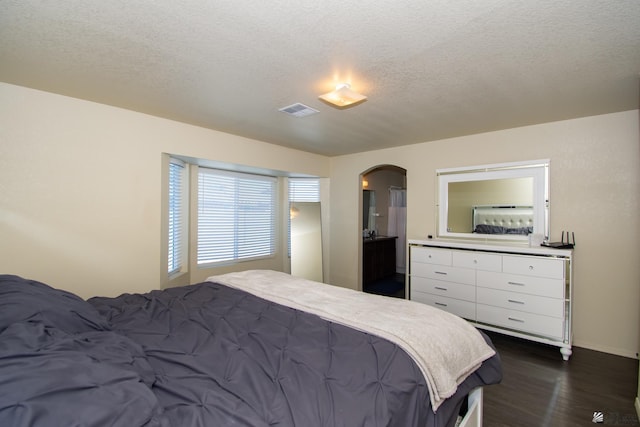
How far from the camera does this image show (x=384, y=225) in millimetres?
6773

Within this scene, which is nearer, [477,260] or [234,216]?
[477,260]

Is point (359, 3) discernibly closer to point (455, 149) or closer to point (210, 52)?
point (210, 52)

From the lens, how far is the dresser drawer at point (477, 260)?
10.6ft

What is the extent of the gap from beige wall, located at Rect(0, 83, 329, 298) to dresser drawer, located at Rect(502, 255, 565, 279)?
3.75 metres

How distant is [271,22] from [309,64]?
1.56 ft

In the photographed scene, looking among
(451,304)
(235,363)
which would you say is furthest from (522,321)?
(235,363)

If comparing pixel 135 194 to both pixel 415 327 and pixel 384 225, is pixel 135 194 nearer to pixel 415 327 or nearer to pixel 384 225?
pixel 415 327

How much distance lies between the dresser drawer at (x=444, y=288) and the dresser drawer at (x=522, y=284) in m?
0.16

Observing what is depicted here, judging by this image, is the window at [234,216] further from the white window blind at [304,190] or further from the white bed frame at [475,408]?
the white bed frame at [475,408]

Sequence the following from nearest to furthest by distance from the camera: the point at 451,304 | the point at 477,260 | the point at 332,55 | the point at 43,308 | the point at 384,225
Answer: the point at 43,308 → the point at 332,55 → the point at 477,260 → the point at 451,304 → the point at 384,225

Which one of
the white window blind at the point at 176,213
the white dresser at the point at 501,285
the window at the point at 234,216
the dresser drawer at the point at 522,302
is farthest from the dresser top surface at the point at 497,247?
the white window blind at the point at 176,213

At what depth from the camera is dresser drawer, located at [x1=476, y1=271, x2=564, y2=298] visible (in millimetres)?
2887

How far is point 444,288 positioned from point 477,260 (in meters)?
0.53

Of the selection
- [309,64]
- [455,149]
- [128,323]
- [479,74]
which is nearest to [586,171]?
[455,149]
